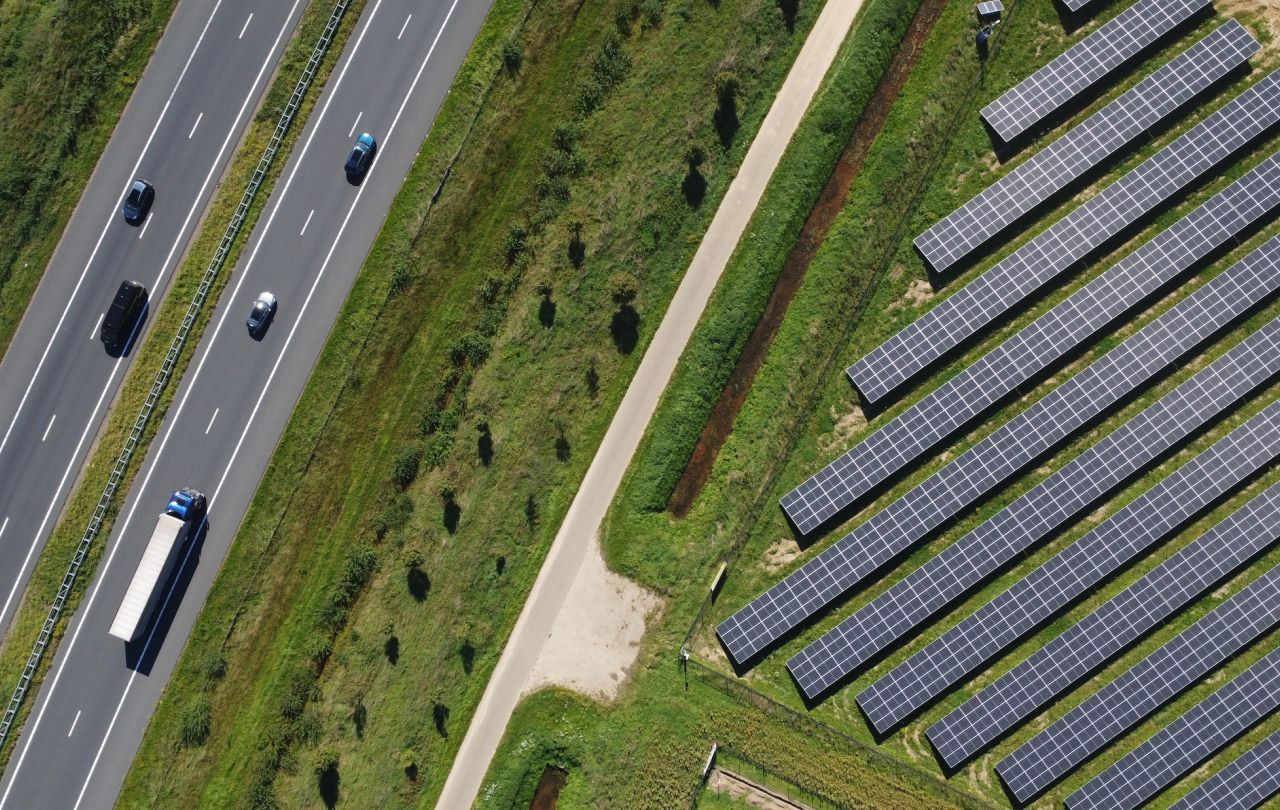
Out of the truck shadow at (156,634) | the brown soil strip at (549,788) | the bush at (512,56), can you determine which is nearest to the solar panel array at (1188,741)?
the brown soil strip at (549,788)

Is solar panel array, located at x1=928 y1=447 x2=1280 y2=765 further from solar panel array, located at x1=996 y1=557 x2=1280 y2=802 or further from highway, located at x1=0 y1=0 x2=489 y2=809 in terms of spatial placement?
highway, located at x1=0 y1=0 x2=489 y2=809

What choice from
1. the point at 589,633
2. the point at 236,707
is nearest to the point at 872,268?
the point at 589,633

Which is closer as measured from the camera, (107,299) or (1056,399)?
(1056,399)

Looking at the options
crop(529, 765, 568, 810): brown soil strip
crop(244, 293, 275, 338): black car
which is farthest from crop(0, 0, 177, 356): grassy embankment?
crop(529, 765, 568, 810): brown soil strip

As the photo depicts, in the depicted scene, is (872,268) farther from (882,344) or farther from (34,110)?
(34,110)

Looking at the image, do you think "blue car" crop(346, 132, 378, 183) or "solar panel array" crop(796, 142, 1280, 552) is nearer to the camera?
"solar panel array" crop(796, 142, 1280, 552)

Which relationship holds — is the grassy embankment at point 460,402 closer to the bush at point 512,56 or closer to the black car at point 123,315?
the bush at point 512,56

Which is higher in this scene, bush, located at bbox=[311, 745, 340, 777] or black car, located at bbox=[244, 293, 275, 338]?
black car, located at bbox=[244, 293, 275, 338]

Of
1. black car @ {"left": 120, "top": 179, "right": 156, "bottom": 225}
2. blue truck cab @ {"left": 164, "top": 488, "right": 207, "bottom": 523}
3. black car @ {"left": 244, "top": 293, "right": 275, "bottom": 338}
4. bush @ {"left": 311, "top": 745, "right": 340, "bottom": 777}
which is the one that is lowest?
bush @ {"left": 311, "top": 745, "right": 340, "bottom": 777}
